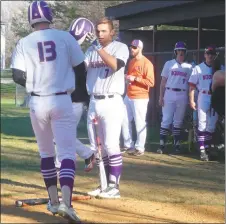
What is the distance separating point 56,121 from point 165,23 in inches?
277

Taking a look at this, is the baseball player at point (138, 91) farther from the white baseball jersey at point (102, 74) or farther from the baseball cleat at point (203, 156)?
the white baseball jersey at point (102, 74)

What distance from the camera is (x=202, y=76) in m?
10.0

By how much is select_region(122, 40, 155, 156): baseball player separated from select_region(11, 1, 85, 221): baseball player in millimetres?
4446

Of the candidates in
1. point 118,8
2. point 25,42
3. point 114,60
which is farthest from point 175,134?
point 25,42

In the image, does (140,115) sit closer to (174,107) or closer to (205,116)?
(174,107)

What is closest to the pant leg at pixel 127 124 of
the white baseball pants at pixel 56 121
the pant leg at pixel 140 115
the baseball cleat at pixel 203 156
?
the pant leg at pixel 140 115

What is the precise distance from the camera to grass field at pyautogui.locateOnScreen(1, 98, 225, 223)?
20.4 ft

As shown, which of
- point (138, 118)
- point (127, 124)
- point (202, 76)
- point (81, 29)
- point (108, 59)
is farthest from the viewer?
point (127, 124)

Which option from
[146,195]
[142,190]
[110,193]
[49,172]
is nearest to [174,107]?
[142,190]

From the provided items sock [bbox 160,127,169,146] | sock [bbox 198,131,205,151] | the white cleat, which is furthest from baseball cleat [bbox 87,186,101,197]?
sock [bbox 160,127,169,146]

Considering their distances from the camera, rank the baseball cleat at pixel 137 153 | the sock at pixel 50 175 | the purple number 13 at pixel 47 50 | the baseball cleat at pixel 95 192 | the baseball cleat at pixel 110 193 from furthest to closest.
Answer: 1. the baseball cleat at pixel 137 153
2. the baseball cleat at pixel 95 192
3. the baseball cleat at pixel 110 193
4. the sock at pixel 50 175
5. the purple number 13 at pixel 47 50

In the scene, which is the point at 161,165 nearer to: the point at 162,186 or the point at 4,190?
the point at 162,186

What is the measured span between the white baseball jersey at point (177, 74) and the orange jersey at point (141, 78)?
28 centimetres

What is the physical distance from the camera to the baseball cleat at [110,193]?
7.00 metres
